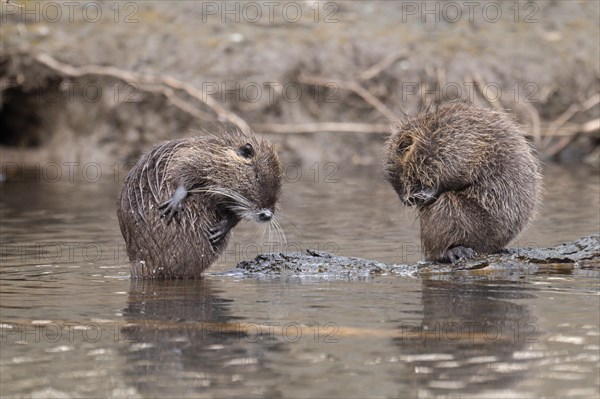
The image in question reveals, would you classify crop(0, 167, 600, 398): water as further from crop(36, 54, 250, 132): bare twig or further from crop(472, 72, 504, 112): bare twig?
crop(472, 72, 504, 112): bare twig

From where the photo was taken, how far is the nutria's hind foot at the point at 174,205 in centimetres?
759

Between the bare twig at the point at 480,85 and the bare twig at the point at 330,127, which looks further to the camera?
the bare twig at the point at 330,127

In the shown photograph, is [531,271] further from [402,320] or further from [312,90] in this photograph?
[312,90]

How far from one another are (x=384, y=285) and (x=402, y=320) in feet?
3.72

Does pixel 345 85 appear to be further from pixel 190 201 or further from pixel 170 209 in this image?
pixel 170 209

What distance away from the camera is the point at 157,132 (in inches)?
669

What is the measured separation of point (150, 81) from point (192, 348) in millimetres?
11487

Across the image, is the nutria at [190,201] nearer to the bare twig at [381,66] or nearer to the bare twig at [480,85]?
the bare twig at [480,85]

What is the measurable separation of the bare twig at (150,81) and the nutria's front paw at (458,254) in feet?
30.2

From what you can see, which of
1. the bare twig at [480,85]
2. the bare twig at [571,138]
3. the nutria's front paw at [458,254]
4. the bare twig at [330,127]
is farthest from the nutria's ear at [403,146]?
the bare twig at [571,138]

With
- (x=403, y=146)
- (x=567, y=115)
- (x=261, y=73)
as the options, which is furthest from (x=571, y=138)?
(x=403, y=146)

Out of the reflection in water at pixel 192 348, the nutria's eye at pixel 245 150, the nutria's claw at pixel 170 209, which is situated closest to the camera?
the reflection in water at pixel 192 348

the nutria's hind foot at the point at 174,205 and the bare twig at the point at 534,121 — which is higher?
the bare twig at the point at 534,121

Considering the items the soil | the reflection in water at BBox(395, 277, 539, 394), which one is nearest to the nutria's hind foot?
the reflection in water at BBox(395, 277, 539, 394)
